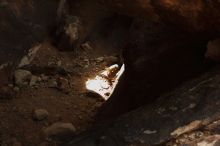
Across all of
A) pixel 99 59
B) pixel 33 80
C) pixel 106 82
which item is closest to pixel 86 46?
pixel 99 59

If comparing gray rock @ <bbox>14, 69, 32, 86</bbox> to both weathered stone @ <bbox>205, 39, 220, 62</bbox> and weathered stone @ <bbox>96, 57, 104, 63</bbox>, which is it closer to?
weathered stone @ <bbox>96, 57, 104, 63</bbox>

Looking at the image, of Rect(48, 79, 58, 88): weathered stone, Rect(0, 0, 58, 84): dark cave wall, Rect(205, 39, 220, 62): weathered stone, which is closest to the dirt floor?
Rect(48, 79, 58, 88): weathered stone

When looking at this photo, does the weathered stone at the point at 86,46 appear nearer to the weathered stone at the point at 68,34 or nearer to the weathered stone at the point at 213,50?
the weathered stone at the point at 68,34

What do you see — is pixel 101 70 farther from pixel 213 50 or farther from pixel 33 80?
pixel 213 50

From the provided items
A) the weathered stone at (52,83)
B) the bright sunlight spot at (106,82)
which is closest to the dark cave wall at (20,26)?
the weathered stone at (52,83)

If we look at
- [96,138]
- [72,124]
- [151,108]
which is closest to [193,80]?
[151,108]

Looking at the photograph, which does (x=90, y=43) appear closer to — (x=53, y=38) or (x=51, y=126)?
(x=53, y=38)
